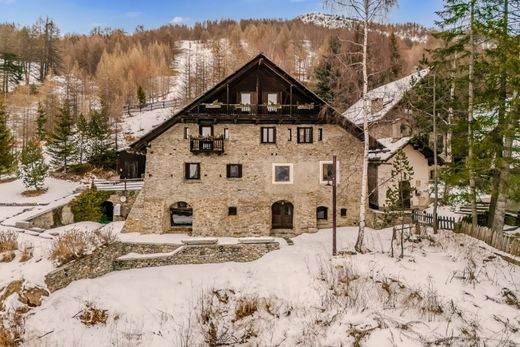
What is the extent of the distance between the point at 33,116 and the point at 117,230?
44748 mm

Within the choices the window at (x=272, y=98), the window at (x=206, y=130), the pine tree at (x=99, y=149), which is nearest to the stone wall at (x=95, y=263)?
the window at (x=206, y=130)

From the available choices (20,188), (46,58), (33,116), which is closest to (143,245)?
(20,188)

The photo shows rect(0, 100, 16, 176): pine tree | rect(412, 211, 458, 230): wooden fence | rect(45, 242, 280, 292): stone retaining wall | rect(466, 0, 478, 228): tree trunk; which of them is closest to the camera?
rect(45, 242, 280, 292): stone retaining wall

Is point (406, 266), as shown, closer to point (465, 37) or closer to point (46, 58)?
point (465, 37)

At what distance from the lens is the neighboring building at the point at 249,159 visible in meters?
21.2

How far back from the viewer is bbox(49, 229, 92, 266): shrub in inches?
552

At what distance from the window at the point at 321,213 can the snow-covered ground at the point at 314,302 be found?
23.8 feet

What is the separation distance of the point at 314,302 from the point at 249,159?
11694 mm

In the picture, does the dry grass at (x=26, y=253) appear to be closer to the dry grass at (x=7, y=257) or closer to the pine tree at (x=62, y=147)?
the dry grass at (x=7, y=257)

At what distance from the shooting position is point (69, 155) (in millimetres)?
37000

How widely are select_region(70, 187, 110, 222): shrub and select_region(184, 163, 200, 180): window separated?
760 centimetres

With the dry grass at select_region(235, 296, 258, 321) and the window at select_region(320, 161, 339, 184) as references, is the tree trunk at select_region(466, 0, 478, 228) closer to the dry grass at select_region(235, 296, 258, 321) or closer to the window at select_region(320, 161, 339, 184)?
the window at select_region(320, 161, 339, 184)

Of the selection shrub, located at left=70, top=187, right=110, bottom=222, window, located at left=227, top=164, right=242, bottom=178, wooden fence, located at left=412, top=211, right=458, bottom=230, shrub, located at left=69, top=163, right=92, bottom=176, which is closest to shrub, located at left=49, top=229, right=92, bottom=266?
window, located at left=227, top=164, right=242, bottom=178

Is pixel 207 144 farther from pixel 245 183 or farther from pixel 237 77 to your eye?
pixel 237 77
